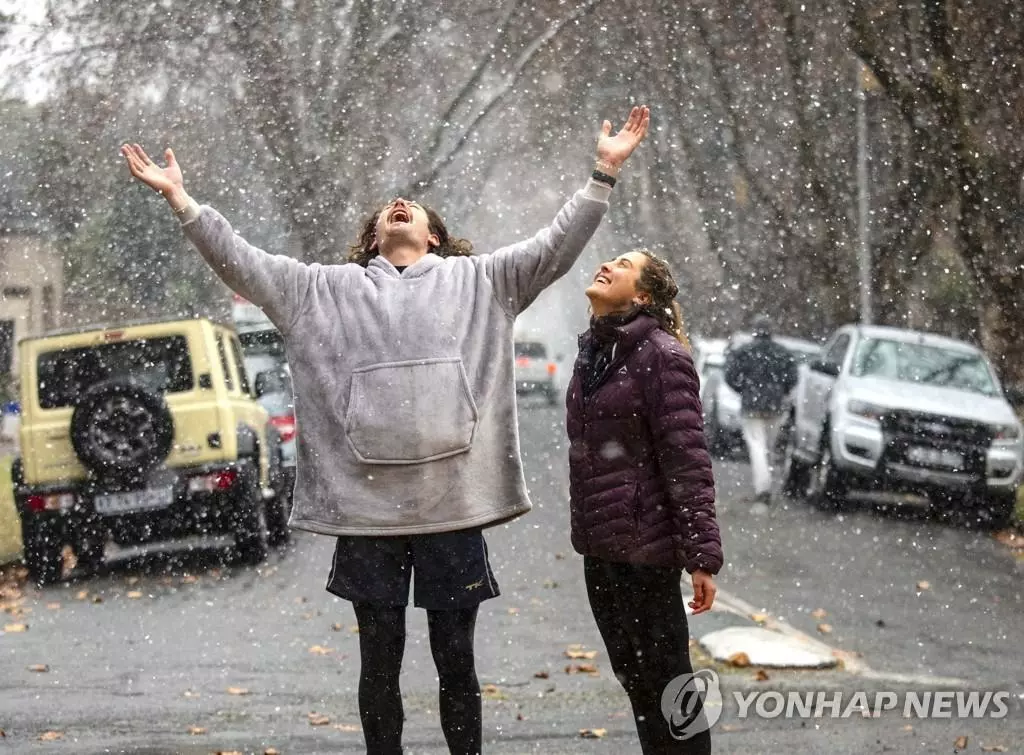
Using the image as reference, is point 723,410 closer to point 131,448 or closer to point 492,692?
point 131,448

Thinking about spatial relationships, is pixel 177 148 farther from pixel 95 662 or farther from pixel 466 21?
pixel 95 662

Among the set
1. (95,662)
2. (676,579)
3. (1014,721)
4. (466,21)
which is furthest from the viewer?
(466,21)

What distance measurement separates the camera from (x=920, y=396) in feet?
51.9

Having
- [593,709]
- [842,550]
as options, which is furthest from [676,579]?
[842,550]

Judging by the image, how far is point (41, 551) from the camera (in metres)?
11.7

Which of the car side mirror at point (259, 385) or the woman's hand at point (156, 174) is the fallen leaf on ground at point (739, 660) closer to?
the woman's hand at point (156, 174)

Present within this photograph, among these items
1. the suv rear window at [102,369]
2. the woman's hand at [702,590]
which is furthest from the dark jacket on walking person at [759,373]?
the woman's hand at [702,590]

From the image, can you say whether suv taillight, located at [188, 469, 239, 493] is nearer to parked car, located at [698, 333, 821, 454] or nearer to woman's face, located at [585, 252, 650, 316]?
woman's face, located at [585, 252, 650, 316]

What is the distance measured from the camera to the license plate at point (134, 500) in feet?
37.8

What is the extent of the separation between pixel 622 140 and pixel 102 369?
806 centimetres

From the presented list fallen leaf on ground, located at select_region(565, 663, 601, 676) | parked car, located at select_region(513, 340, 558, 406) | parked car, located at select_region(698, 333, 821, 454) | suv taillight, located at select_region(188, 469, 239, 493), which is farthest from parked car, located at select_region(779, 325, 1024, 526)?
parked car, located at select_region(513, 340, 558, 406)

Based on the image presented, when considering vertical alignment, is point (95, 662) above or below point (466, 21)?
below

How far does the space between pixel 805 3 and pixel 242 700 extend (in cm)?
2134

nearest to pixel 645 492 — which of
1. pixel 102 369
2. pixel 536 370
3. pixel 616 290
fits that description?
pixel 616 290
